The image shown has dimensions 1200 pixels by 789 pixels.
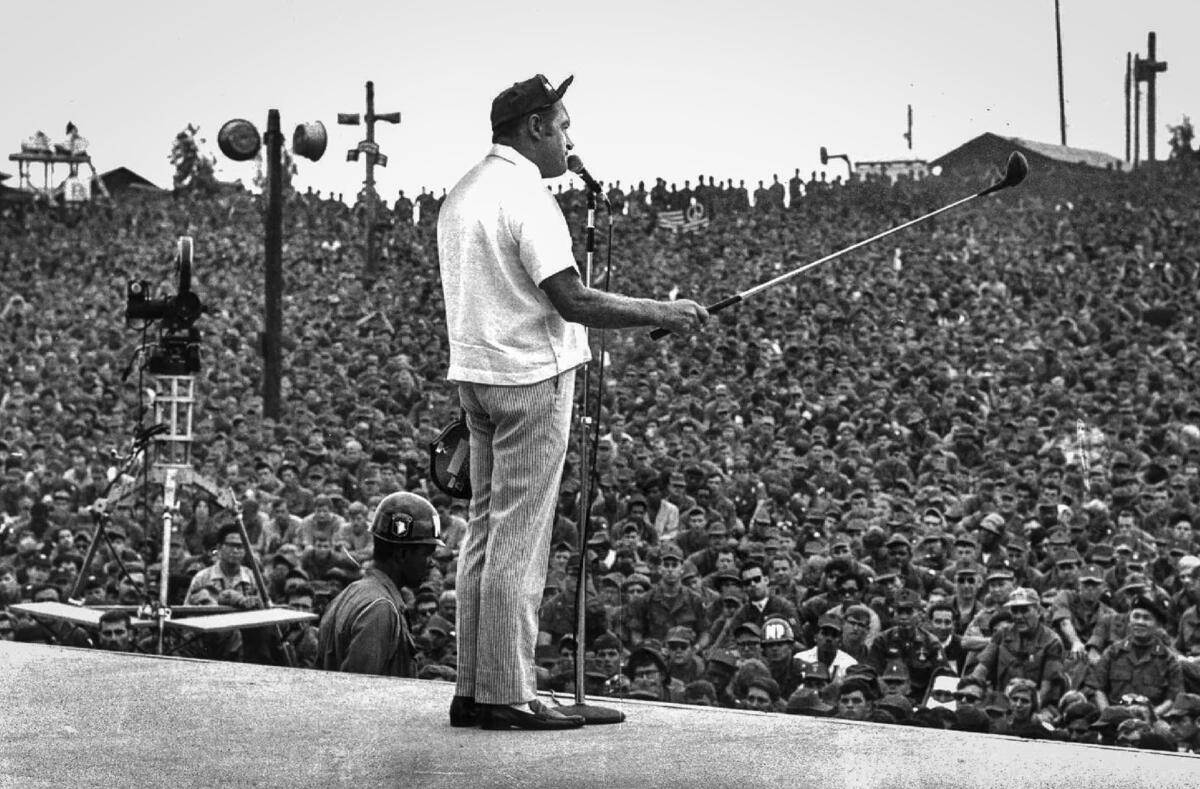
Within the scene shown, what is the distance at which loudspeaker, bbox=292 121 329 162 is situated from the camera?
16078 mm

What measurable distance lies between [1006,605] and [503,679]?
6341 mm

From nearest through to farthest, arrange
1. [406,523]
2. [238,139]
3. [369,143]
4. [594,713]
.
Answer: [594,713] → [406,523] → [238,139] → [369,143]

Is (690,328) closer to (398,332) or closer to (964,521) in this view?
(964,521)

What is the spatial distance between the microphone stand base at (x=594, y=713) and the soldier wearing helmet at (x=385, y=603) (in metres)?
0.97

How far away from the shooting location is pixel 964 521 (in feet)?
40.0

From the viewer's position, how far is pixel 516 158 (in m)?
3.62

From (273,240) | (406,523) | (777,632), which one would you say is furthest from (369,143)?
(406,523)

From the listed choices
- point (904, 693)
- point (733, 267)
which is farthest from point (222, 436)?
point (733, 267)

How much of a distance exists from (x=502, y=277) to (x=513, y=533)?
49cm

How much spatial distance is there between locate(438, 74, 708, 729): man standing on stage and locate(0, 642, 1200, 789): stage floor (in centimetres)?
17

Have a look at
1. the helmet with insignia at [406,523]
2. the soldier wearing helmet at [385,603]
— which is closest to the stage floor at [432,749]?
the soldier wearing helmet at [385,603]

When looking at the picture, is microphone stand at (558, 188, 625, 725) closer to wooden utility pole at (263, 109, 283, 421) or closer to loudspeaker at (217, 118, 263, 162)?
loudspeaker at (217, 118, 263, 162)

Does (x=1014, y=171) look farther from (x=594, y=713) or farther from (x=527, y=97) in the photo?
(x=594, y=713)

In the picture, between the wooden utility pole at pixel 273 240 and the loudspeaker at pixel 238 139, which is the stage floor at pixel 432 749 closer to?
the loudspeaker at pixel 238 139
